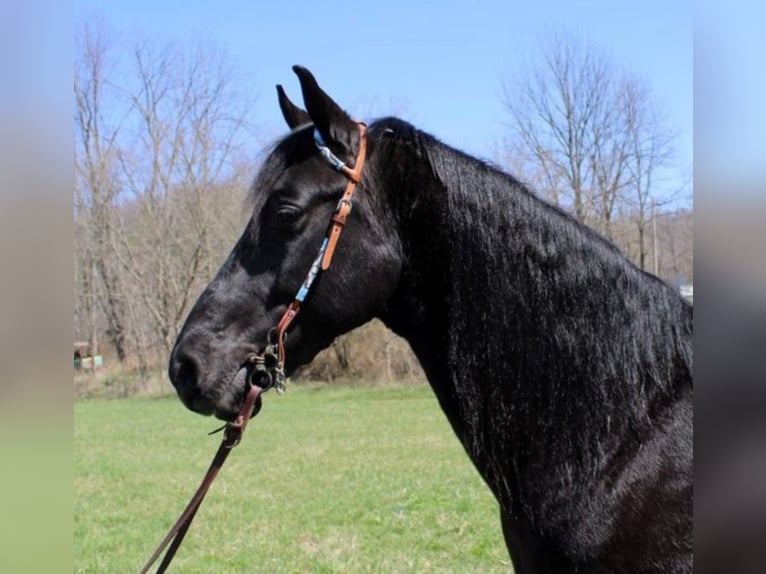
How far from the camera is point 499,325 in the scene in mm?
2248

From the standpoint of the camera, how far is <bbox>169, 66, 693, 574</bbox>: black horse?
211cm

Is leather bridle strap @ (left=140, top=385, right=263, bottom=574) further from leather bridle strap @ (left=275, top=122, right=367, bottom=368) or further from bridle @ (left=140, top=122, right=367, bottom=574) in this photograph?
leather bridle strap @ (left=275, top=122, right=367, bottom=368)

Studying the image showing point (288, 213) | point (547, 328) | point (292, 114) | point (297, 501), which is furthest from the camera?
point (297, 501)

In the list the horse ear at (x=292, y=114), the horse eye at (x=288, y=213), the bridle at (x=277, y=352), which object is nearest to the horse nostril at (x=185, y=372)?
the bridle at (x=277, y=352)

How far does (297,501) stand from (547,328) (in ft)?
24.9

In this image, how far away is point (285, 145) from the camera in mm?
2469

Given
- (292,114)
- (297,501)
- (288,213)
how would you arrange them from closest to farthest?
1. (288,213)
2. (292,114)
3. (297,501)

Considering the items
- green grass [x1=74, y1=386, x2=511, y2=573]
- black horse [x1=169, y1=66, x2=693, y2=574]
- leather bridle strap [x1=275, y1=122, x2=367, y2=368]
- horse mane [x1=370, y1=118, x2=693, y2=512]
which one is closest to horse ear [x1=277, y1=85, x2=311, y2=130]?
black horse [x1=169, y1=66, x2=693, y2=574]

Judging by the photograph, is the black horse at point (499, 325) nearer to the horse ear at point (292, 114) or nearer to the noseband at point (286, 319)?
the noseband at point (286, 319)

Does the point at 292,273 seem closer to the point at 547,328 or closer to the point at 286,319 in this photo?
the point at 286,319

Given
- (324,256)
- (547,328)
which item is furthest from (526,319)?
(324,256)
